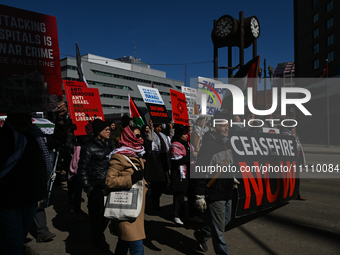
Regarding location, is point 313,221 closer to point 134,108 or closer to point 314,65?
point 134,108

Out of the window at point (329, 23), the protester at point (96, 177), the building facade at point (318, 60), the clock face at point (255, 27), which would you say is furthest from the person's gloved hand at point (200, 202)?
the window at point (329, 23)

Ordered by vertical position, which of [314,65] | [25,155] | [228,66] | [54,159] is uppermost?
[314,65]

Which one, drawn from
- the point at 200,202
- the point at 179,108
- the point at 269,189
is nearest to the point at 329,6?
the point at 179,108

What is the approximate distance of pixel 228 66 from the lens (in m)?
16.3

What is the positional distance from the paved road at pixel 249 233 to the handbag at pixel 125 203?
4.26 ft

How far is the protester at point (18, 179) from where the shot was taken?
2.52 metres

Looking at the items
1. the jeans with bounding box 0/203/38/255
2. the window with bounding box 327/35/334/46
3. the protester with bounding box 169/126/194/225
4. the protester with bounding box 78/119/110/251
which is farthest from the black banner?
the window with bounding box 327/35/334/46

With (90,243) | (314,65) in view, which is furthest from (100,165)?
(314,65)

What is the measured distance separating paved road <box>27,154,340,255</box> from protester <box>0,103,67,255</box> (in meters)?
1.53

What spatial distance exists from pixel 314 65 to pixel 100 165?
4908cm

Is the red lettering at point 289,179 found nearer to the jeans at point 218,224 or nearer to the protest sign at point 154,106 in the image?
the jeans at point 218,224

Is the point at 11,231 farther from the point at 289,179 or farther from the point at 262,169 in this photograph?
the point at 289,179

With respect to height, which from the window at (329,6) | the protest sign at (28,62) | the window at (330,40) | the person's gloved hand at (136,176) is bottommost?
the person's gloved hand at (136,176)

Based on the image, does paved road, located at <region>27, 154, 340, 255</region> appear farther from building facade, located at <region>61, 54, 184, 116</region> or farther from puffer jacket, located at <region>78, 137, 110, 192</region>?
building facade, located at <region>61, 54, 184, 116</region>
